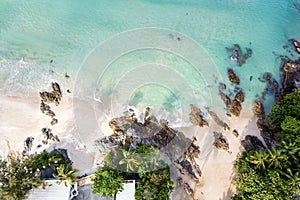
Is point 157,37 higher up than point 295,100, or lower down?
higher up

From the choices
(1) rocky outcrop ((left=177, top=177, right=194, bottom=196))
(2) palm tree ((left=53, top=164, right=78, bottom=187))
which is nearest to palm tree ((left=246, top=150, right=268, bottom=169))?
(1) rocky outcrop ((left=177, top=177, right=194, bottom=196))

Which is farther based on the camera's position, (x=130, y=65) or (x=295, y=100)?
(x=130, y=65)

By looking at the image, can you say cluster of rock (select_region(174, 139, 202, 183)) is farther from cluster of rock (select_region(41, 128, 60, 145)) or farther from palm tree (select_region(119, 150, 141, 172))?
cluster of rock (select_region(41, 128, 60, 145))

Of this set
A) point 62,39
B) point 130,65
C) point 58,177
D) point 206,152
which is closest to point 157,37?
point 130,65

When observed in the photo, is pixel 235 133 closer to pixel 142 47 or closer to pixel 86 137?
pixel 142 47

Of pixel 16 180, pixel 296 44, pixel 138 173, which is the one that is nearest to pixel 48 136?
pixel 16 180

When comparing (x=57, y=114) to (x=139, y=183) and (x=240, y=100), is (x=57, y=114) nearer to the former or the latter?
(x=139, y=183)
